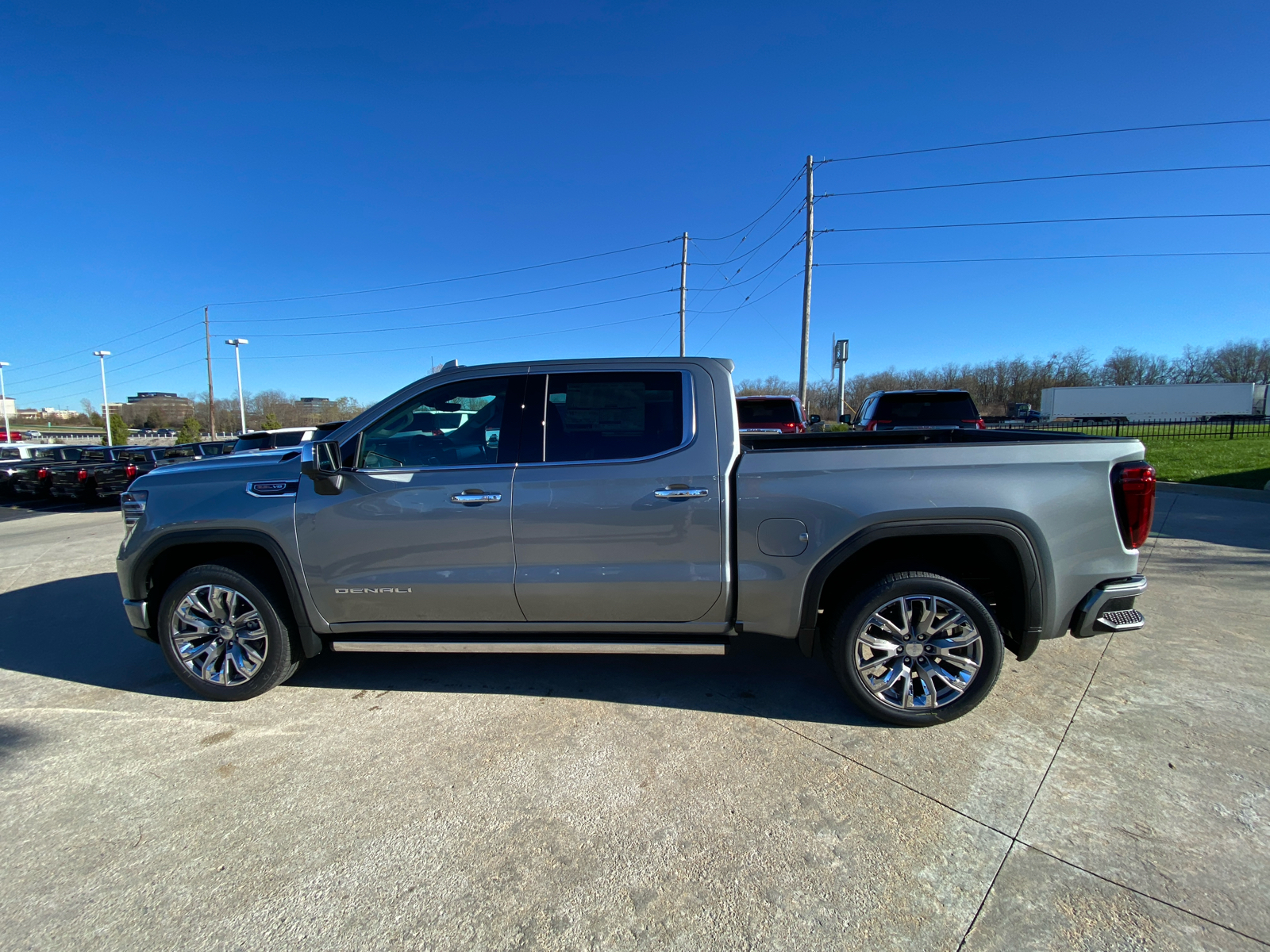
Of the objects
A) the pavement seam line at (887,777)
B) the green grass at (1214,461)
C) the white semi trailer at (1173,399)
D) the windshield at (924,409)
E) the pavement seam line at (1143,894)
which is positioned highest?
the white semi trailer at (1173,399)

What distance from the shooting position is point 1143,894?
204cm

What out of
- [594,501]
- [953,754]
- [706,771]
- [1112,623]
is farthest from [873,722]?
[594,501]

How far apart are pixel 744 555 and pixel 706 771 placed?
104 centimetres

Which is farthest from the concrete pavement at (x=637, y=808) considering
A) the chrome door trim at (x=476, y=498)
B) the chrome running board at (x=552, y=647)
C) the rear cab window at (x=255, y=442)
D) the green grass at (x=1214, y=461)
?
the green grass at (x=1214, y=461)

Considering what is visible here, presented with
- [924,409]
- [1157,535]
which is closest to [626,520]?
[1157,535]

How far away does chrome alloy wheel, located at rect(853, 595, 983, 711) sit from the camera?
305cm

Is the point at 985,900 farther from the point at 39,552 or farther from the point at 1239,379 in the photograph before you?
the point at 1239,379

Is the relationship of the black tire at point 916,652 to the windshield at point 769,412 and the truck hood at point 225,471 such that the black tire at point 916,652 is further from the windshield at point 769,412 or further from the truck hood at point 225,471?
the windshield at point 769,412

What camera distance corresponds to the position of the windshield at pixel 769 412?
1088 centimetres

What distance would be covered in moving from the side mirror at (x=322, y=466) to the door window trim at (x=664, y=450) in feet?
3.24

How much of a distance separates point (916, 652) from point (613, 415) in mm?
2015

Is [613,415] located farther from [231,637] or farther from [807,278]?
[807,278]

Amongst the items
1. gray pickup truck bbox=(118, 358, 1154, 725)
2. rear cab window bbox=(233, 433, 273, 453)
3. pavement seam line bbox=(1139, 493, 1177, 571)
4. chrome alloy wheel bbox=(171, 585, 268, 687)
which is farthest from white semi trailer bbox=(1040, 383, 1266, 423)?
chrome alloy wheel bbox=(171, 585, 268, 687)

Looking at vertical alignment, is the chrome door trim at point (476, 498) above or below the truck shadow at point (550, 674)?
above
